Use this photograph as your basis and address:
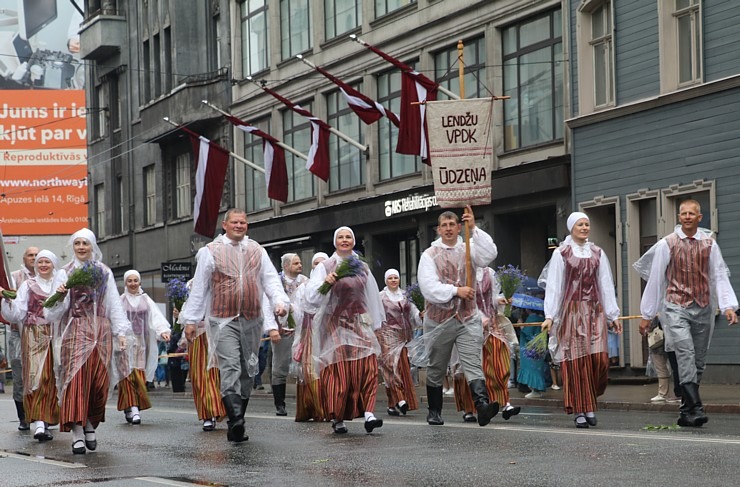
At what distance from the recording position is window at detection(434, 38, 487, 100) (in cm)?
3083

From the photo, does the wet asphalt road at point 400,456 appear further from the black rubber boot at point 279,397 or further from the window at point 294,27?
the window at point 294,27

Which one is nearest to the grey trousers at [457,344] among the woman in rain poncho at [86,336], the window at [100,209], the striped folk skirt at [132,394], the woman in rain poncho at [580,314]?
the woman in rain poncho at [580,314]

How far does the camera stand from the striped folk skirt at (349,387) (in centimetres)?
1380

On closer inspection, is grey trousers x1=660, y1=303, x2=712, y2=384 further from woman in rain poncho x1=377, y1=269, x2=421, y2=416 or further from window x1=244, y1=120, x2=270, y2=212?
window x1=244, y1=120, x2=270, y2=212

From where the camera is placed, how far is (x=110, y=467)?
10977 millimetres

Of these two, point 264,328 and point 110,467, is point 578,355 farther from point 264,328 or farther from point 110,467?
point 110,467

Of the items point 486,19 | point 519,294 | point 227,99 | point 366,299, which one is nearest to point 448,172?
point 366,299

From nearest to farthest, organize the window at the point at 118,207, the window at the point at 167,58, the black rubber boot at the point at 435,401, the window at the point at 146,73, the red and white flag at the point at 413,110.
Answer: the black rubber boot at the point at 435,401, the red and white flag at the point at 413,110, the window at the point at 167,58, the window at the point at 146,73, the window at the point at 118,207

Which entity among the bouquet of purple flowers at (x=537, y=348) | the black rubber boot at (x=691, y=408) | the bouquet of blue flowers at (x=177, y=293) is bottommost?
the black rubber boot at (x=691, y=408)

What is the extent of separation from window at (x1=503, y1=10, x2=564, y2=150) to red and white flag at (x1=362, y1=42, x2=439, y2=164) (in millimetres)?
1640

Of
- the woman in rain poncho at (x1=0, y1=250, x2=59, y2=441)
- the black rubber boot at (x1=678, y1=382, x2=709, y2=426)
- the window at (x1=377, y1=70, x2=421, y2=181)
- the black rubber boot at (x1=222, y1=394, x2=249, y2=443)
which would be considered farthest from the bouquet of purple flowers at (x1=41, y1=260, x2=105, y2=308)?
the window at (x1=377, y1=70, x2=421, y2=181)

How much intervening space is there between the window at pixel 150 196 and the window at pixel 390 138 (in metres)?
16.4

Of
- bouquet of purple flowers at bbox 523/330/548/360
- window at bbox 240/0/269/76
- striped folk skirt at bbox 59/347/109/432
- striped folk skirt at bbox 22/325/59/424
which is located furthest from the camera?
window at bbox 240/0/269/76

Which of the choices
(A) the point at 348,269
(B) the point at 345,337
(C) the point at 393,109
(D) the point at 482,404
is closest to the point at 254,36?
(C) the point at 393,109
